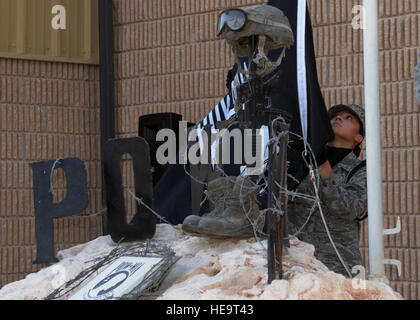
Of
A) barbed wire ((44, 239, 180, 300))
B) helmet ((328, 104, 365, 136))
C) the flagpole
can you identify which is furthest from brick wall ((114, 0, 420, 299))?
the flagpole

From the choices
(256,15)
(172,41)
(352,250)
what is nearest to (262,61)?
(256,15)

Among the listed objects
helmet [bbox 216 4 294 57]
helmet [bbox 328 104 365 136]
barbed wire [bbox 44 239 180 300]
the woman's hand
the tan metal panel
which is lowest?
barbed wire [bbox 44 239 180 300]

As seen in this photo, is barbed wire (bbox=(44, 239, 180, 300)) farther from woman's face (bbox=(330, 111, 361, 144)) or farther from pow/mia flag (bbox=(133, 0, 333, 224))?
woman's face (bbox=(330, 111, 361, 144))

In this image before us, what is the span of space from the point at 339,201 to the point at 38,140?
119 inches

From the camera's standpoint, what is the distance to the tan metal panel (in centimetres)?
523

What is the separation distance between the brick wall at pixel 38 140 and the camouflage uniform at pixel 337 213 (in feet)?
8.65

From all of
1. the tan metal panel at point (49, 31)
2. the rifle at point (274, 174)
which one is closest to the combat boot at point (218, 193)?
the rifle at point (274, 174)

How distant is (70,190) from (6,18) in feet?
8.82

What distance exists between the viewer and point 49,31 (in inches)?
211

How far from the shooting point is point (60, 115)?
5398 millimetres

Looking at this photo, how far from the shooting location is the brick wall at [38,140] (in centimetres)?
514

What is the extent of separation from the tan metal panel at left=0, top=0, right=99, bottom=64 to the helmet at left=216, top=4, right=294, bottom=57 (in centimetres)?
288

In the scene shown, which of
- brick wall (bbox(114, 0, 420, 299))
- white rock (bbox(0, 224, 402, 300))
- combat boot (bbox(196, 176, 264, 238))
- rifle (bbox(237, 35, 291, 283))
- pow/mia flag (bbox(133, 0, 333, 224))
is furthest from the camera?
brick wall (bbox(114, 0, 420, 299))

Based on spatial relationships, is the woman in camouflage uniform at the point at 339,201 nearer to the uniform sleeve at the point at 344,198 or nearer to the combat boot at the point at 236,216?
the uniform sleeve at the point at 344,198
